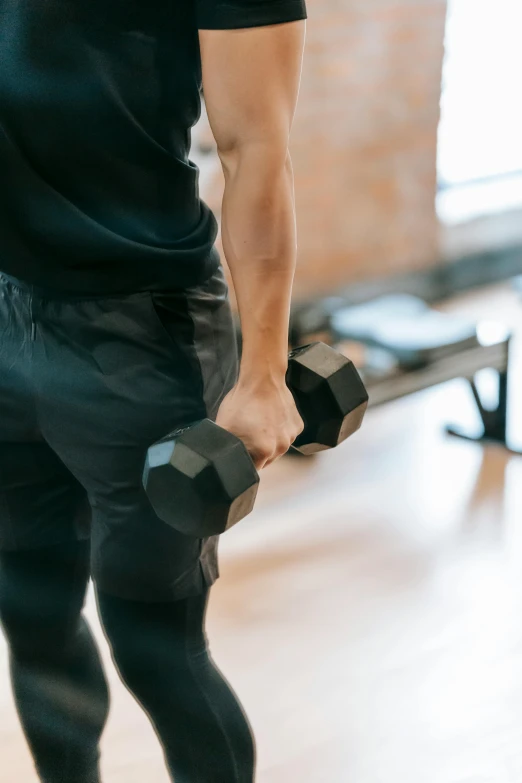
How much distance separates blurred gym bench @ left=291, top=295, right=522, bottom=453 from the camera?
217 centimetres

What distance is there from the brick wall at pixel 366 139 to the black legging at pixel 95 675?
1.93 m

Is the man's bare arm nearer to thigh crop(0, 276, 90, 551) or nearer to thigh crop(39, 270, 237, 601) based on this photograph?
thigh crop(39, 270, 237, 601)

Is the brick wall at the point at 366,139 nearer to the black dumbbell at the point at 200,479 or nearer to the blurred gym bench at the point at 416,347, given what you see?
the blurred gym bench at the point at 416,347

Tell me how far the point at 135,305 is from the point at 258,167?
0.16m

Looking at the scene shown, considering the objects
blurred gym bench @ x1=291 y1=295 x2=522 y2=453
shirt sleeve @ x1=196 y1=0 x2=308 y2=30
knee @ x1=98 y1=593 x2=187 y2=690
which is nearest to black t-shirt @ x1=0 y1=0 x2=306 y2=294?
shirt sleeve @ x1=196 y1=0 x2=308 y2=30

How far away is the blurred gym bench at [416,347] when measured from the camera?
2.17 metres

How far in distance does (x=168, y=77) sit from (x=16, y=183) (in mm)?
151

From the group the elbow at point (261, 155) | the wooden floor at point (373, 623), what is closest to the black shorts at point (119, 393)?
the elbow at point (261, 155)

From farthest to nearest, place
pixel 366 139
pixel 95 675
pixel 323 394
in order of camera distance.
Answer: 1. pixel 366 139
2. pixel 95 675
3. pixel 323 394

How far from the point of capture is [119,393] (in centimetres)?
85

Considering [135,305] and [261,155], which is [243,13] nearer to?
[261,155]

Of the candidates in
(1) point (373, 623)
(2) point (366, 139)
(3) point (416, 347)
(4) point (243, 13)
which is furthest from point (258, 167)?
(2) point (366, 139)

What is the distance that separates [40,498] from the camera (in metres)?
0.95

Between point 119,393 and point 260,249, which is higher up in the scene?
point 260,249
